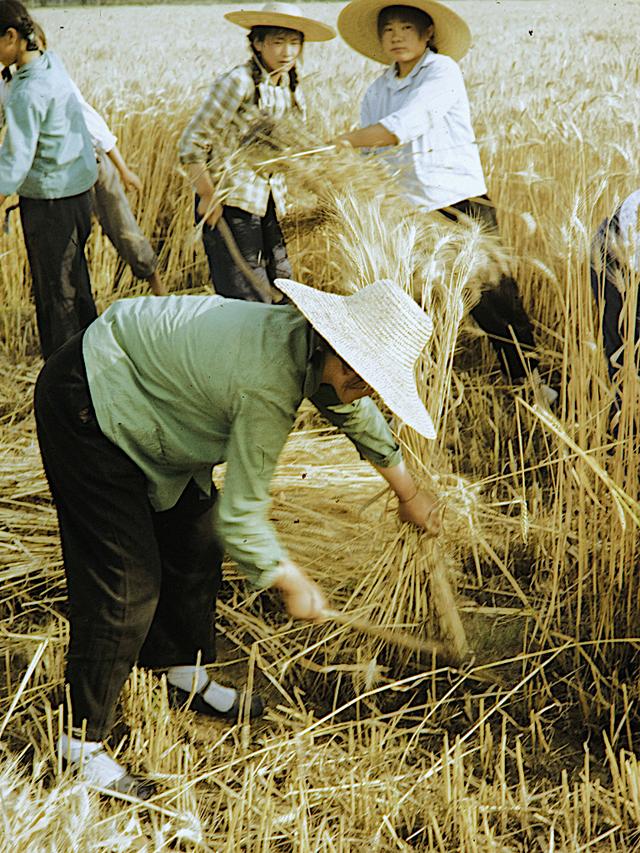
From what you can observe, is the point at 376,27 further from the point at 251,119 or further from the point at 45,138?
the point at 45,138

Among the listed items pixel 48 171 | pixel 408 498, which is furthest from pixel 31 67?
pixel 408 498

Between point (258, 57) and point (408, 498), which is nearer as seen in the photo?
point (408, 498)

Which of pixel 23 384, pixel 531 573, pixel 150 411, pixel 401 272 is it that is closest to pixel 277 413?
pixel 150 411

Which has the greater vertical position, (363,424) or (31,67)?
(31,67)

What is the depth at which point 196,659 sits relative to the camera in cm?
233

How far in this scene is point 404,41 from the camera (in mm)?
3436

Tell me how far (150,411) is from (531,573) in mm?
1302

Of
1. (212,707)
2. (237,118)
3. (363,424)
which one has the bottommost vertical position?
(212,707)

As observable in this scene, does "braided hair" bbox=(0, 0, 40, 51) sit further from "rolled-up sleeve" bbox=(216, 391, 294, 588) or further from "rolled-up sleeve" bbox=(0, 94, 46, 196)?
"rolled-up sleeve" bbox=(216, 391, 294, 588)

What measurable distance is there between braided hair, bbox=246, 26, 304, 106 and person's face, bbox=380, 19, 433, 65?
35 cm

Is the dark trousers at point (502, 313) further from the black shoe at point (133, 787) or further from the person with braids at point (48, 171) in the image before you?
the black shoe at point (133, 787)

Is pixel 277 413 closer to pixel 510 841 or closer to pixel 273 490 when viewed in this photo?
pixel 510 841

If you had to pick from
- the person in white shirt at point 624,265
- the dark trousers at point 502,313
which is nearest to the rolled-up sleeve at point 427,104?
the dark trousers at point 502,313

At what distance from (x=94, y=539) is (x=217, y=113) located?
202 cm
